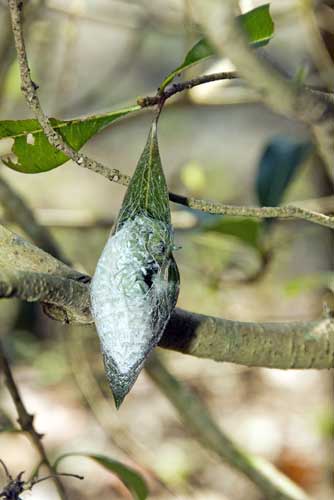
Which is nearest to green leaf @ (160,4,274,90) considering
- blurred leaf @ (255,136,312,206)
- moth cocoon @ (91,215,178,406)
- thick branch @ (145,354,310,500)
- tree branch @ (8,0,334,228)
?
tree branch @ (8,0,334,228)

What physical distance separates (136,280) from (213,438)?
0.87 metres

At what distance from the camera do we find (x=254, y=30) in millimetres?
871

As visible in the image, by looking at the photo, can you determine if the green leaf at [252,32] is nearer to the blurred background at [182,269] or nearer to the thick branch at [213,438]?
the blurred background at [182,269]

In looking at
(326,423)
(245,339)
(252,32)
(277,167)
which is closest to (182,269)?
(326,423)

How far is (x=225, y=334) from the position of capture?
0.95 metres

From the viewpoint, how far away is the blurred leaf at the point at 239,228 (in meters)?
1.68

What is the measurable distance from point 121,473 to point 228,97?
1163mm

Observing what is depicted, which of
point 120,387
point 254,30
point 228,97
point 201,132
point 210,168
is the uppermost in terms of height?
point 201,132

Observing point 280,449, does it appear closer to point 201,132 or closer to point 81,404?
point 81,404

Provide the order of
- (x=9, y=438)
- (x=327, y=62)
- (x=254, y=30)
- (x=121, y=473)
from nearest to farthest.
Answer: (x=254, y=30), (x=121, y=473), (x=327, y=62), (x=9, y=438)

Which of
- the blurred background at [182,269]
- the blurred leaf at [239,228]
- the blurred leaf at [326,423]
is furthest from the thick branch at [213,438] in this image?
the blurred leaf at [326,423]

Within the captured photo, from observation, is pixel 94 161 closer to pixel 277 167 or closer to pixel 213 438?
pixel 213 438

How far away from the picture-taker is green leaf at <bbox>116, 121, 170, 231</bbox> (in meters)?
0.75

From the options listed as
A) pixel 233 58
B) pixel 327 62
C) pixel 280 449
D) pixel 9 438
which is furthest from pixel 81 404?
pixel 233 58
